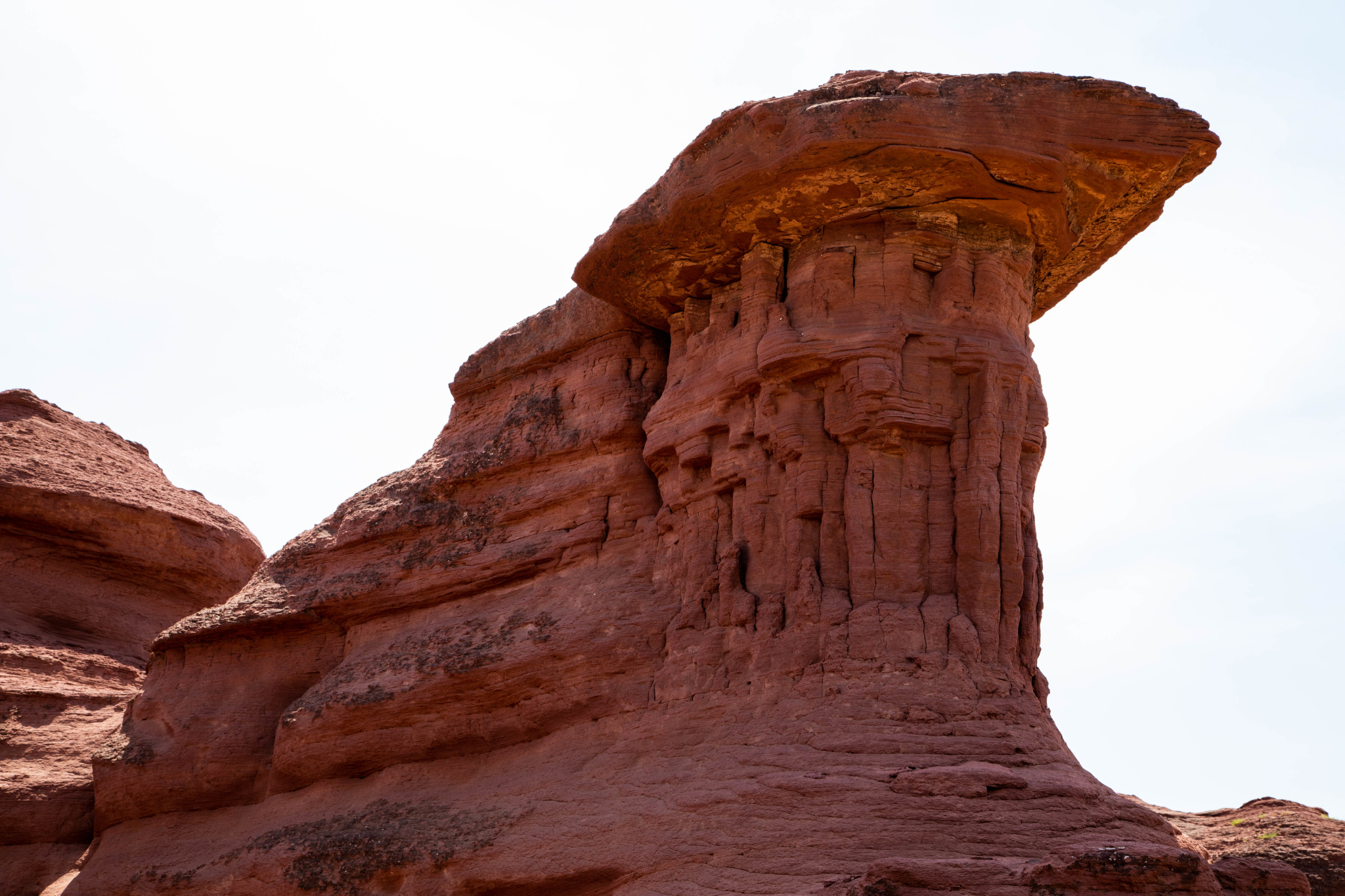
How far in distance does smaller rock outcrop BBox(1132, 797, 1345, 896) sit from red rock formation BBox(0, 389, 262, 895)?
1377cm

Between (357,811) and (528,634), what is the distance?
275 centimetres

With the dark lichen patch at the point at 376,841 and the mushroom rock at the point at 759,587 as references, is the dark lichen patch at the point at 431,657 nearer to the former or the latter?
the mushroom rock at the point at 759,587

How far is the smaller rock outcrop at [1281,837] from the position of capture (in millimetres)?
12203

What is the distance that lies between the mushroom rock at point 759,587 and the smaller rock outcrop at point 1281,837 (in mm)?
2409

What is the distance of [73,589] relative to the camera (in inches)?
834

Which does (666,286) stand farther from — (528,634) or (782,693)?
(782,693)

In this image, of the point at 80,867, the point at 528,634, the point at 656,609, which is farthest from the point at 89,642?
the point at 656,609

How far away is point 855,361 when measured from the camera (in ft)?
40.7

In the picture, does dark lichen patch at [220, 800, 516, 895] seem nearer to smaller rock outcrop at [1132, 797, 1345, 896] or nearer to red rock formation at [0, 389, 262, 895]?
red rock formation at [0, 389, 262, 895]

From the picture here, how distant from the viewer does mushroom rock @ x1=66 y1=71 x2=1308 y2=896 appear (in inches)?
414

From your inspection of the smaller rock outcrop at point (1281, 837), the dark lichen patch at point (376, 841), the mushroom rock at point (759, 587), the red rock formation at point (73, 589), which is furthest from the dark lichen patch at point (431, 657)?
the smaller rock outcrop at point (1281, 837)

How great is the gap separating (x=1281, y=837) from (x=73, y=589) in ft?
58.1

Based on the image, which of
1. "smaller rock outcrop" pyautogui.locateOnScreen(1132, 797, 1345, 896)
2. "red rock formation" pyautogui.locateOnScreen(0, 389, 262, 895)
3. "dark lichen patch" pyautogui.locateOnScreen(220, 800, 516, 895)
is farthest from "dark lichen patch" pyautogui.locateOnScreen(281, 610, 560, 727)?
"smaller rock outcrop" pyautogui.locateOnScreen(1132, 797, 1345, 896)

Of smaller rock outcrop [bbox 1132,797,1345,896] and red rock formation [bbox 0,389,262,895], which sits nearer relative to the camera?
smaller rock outcrop [bbox 1132,797,1345,896]
